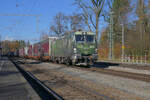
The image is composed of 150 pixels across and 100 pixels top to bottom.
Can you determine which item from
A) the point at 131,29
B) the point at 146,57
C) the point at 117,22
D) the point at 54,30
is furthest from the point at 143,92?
the point at 54,30

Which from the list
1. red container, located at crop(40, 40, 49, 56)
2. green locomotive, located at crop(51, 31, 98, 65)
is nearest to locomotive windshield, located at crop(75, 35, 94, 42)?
green locomotive, located at crop(51, 31, 98, 65)

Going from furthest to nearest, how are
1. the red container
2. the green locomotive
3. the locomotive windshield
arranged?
the red container → the locomotive windshield → the green locomotive

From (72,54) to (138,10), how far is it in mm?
21707

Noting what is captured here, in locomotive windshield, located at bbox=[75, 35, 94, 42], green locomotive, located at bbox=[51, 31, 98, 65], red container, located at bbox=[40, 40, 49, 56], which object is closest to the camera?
green locomotive, located at bbox=[51, 31, 98, 65]

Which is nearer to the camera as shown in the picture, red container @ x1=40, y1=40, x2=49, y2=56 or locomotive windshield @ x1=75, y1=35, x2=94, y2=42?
locomotive windshield @ x1=75, y1=35, x2=94, y2=42

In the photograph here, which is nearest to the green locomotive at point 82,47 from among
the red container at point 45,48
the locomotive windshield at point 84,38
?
the locomotive windshield at point 84,38

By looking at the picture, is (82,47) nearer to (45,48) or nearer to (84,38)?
(84,38)

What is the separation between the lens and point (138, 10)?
3597 cm

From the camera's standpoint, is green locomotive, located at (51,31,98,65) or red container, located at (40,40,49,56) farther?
red container, located at (40,40,49,56)

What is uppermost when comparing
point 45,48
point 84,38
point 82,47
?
point 84,38

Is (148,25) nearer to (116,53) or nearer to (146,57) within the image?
(146,57)

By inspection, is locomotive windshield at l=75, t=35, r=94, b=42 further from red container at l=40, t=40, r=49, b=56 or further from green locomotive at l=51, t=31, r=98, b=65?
red container at l=40, t=40, r=49, b=56

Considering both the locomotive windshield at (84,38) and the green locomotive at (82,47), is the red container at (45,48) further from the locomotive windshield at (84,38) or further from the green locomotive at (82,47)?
the locomotive windshield at (84,38)

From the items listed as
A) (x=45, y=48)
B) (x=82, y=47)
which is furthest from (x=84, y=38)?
(x=45, y=48)
